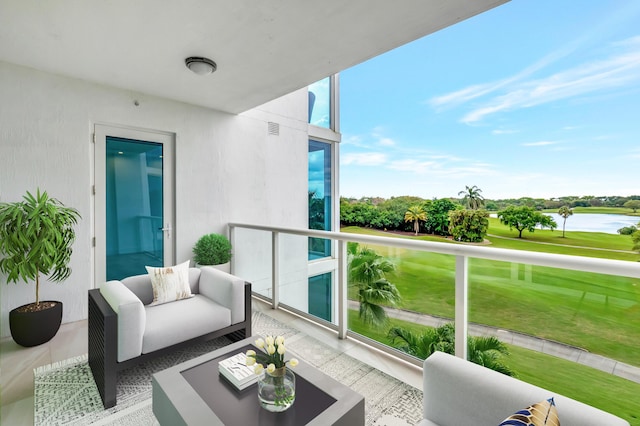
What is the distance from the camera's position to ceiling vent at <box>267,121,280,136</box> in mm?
5023

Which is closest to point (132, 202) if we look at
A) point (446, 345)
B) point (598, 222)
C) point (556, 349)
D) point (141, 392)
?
point (141, 392)

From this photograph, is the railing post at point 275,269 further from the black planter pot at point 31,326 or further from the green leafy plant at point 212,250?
the black planter pot at point 31,326

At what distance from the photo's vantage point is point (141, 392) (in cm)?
201

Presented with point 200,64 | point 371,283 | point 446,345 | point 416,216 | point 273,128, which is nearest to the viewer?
point 446,345

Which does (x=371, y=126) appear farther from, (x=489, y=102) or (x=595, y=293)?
(x=595, y=293)

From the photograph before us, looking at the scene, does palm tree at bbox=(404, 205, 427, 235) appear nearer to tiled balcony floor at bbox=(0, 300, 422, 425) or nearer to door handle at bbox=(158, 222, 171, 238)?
tiled balcony floor at bbox=(0, 300, 422, 425)

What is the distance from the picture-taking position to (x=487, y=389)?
3.43 ft

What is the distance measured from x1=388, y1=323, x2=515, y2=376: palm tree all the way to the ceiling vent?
3.83 meters

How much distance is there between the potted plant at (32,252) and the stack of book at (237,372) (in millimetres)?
2235

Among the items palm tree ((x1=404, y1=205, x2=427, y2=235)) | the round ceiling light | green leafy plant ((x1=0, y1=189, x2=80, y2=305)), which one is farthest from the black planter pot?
palm tree ((x1=404, y1=205, x2=427, y2=235))

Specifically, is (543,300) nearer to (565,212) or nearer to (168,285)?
(168,285)

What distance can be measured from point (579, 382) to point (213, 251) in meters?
3.80

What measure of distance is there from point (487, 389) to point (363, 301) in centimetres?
169

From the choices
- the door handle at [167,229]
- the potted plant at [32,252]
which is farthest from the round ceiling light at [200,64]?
the door handle at [167,229]
